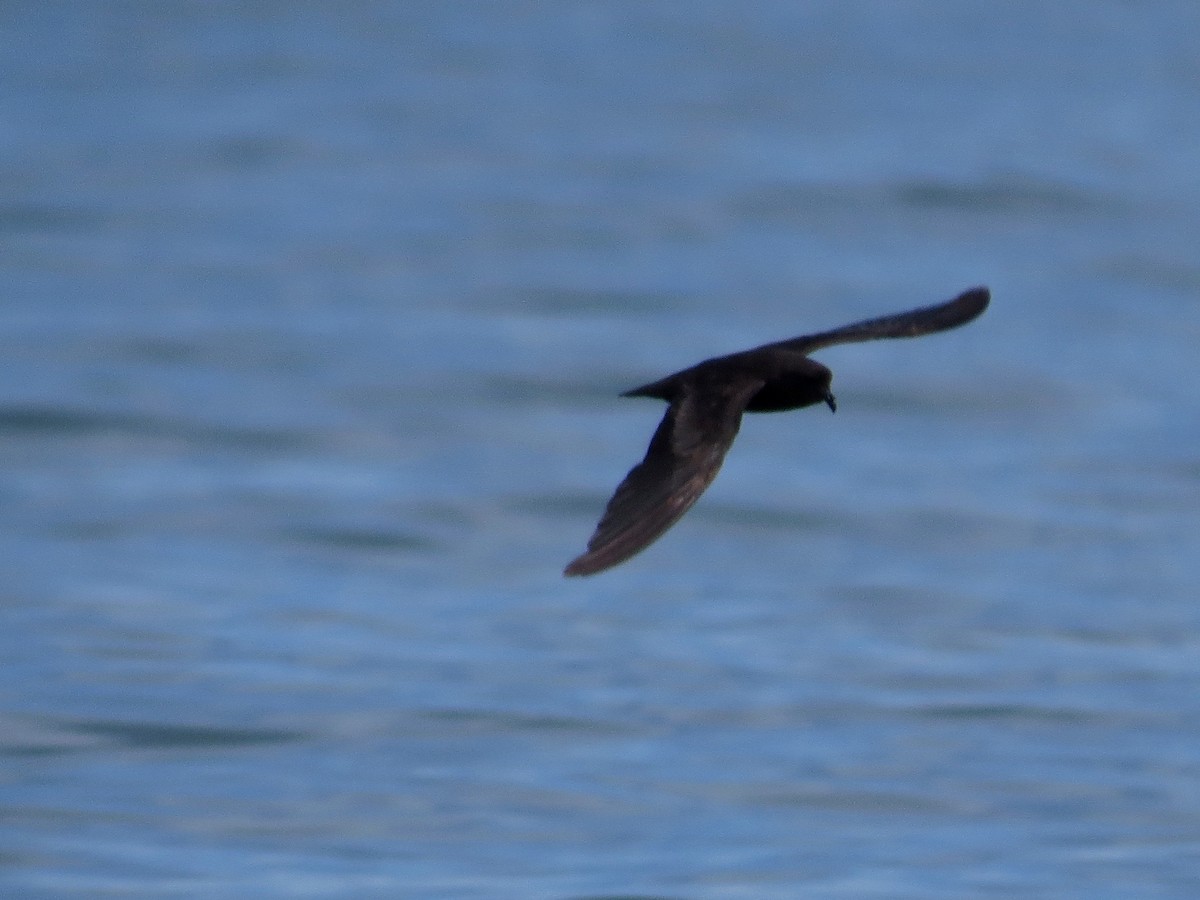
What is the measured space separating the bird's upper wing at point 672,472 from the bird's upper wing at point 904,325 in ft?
2.36

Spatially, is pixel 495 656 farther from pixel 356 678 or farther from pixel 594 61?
pixel 594 61

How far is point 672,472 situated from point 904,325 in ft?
6.87

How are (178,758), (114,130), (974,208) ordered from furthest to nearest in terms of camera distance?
(114,130), (974,208), (178,758)

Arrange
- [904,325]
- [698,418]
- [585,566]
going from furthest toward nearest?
[904,325], [698,418], [585,566]

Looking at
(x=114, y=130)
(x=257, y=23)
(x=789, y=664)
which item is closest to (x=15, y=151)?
(x=114, y=130)

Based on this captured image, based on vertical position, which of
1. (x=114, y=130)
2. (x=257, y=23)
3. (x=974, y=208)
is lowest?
(x=974, y=208)

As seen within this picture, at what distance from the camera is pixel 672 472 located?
6.96 meters

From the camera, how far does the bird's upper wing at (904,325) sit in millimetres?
8461

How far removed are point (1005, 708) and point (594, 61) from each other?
59.5 ft

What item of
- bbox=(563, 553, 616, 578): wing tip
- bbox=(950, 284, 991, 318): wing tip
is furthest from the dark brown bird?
bbox=(950, 284, 991, 318): wing tip

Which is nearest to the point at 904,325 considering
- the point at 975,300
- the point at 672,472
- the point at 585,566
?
the point at 975,300

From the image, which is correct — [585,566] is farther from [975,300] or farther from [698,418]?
[975,300]

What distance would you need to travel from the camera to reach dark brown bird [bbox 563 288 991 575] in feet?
21.0

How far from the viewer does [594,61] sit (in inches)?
1283
